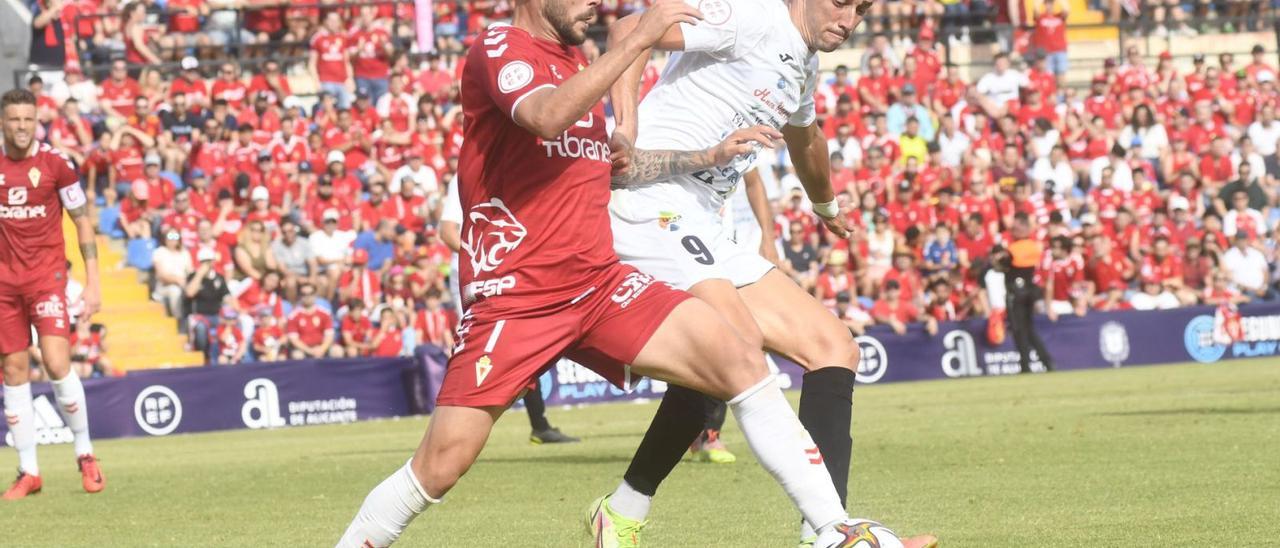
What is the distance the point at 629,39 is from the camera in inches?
226

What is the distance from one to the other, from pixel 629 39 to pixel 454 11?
24389 millimetres

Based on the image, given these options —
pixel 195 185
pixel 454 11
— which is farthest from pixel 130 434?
pixel 454 11

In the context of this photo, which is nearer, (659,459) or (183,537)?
(659,459)

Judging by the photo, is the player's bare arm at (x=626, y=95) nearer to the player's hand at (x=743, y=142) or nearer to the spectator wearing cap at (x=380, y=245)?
the player's hand at (x=743, y=142)

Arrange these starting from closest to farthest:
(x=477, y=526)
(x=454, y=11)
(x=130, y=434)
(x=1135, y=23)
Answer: (x=477, y=526) → (x=130, y=434) → (x=454, y=11) → (x=1135, y=23)

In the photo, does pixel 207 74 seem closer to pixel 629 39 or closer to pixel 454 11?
pixel 454 11

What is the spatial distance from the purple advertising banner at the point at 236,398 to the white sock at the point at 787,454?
15.2 m

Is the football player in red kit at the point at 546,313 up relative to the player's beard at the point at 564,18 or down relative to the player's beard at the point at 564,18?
down

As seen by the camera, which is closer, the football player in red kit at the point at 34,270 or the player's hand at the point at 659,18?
the player's hand at the point at 659,18

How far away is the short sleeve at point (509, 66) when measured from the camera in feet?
18.9

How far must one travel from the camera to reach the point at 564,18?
609 cm

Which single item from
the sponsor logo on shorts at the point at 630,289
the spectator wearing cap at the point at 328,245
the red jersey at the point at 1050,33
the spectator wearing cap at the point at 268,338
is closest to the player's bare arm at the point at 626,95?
the sponsor logo on shorts at the point at 630,289

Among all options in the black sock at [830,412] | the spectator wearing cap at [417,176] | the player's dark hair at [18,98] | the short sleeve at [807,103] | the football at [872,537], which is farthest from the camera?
the spectator wearing cap at [417,176]

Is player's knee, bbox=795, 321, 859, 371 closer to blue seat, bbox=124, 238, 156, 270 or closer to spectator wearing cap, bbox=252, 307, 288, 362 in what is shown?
spectator wearing cap, bbox=252, 307, 288, 362
